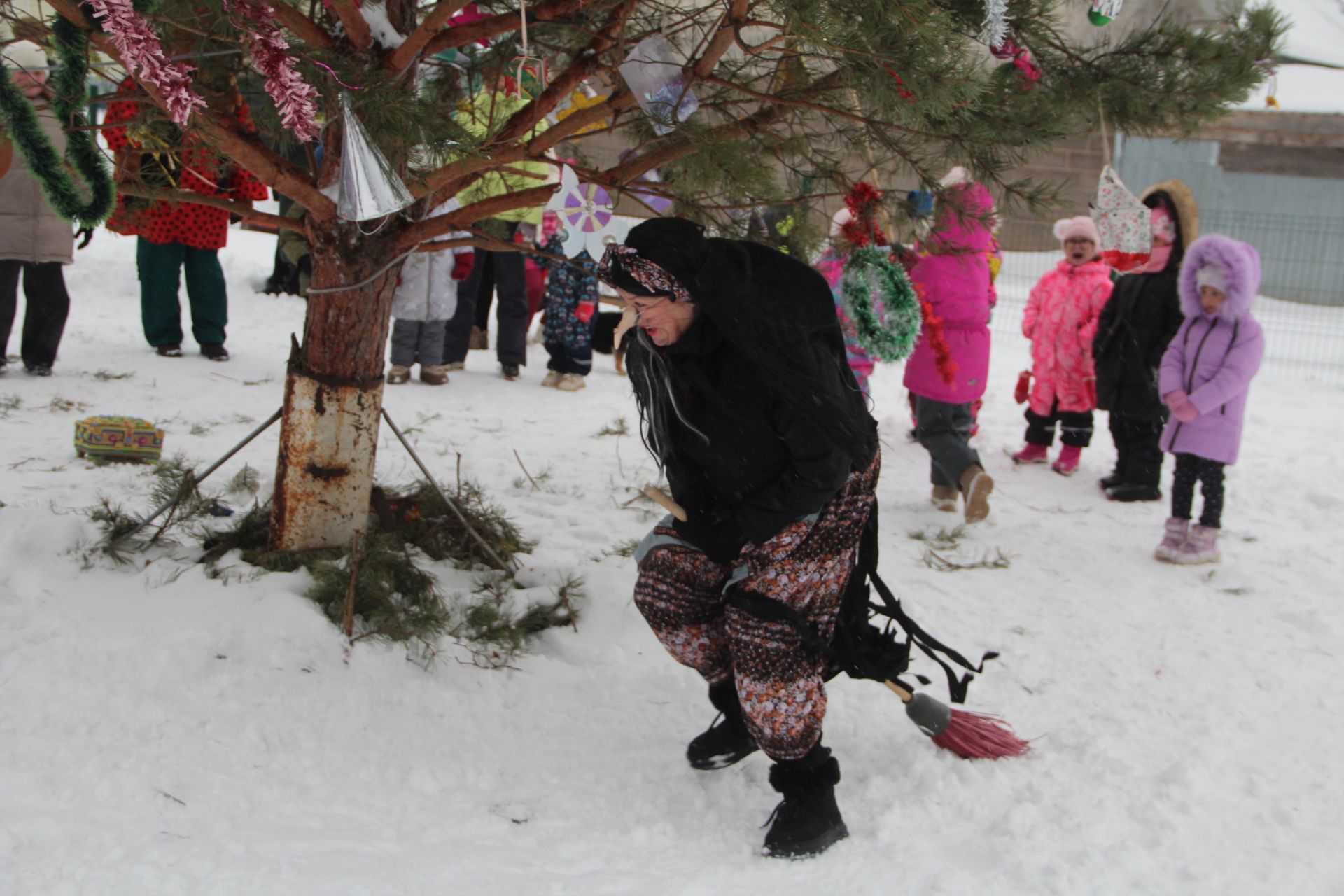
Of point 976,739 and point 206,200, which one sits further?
point 206,200

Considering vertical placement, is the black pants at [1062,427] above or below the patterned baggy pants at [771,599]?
above

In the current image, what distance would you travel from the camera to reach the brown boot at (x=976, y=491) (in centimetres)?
472

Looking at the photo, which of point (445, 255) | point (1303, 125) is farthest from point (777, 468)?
point (1303, 125)

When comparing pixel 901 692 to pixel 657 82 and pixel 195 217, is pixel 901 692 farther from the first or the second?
pixel 195 217

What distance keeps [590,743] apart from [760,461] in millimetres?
959

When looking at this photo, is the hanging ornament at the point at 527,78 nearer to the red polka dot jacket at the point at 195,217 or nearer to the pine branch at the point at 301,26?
the pine branch at the point at 301,26

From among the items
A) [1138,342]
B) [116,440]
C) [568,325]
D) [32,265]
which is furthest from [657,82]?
[32,265]

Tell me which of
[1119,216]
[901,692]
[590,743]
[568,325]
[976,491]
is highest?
[1119,216]

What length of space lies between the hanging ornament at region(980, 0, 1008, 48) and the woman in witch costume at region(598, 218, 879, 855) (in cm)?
77

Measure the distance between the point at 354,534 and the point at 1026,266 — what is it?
1325cm

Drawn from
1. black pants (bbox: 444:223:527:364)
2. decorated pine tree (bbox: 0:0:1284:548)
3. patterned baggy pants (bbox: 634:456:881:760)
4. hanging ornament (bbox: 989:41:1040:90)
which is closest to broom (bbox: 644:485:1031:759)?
patterned baggy pants (bbox: 634:456:881:760)

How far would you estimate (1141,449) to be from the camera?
552cm

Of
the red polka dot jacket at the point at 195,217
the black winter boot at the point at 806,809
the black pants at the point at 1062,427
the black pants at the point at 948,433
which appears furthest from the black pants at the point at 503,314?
the black winter boot at the point at 806,809

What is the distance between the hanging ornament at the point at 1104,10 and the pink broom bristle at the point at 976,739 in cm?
188
